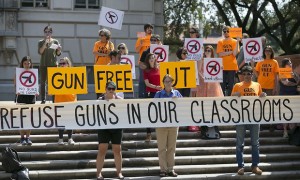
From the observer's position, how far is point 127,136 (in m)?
14.0

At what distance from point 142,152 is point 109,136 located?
61.1 inches

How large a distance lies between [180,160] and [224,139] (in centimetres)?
141

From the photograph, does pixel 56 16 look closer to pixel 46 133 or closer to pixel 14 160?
pixel 46 133

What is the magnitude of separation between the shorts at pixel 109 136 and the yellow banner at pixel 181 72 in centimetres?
139

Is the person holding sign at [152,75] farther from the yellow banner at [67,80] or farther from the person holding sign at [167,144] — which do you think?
the yellow banner at [67,80]

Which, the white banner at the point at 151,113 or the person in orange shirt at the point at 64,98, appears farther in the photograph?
the person in orange shirt at the point at 64,98

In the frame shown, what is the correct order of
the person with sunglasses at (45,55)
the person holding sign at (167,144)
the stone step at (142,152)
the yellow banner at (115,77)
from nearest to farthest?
1. the person holding sign at (167,144)
2. the yellow banner at (115,77)
3. the stone step at (142,152)
4. the person with sunglasses at (45,55)

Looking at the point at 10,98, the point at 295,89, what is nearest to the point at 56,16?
the point at 10,98

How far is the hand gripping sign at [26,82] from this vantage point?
12.8 m

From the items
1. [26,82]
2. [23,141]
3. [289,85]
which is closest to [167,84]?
[26,82]

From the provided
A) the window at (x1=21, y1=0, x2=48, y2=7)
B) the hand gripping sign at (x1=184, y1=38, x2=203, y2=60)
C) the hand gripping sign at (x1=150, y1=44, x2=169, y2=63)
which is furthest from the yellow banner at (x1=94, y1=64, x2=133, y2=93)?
the window at (x1=21, y1=0, x2=48, y2=7)

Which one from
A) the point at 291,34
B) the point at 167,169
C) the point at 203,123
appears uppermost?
the point at 291,34

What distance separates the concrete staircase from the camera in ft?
41.0

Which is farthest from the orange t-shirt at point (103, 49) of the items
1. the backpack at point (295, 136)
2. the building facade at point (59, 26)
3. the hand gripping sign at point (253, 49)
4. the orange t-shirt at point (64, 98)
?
the building facade at point (59, 26)
